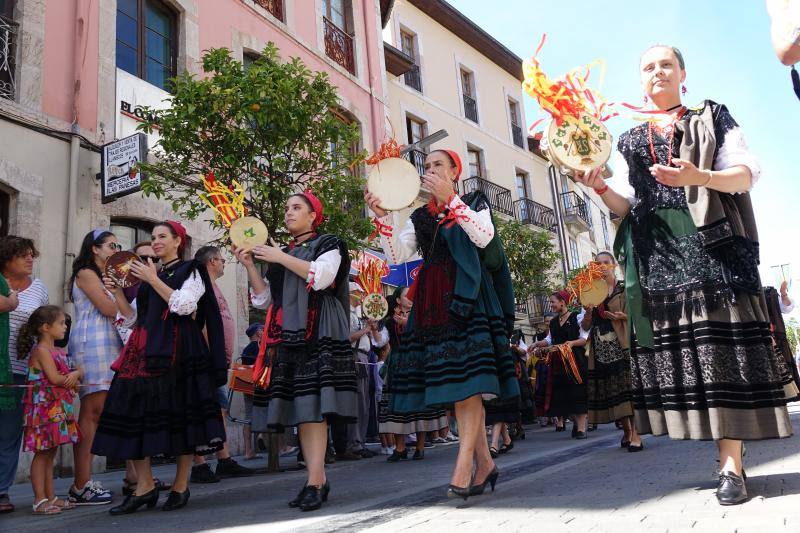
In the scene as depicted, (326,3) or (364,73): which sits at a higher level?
(326,3)

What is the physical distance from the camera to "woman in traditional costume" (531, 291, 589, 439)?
29.2 feet

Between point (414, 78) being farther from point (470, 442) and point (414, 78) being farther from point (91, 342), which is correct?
point (470, 442)

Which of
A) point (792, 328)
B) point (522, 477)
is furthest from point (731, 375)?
point (792, 328)

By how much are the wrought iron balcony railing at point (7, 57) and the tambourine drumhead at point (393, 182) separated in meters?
6.66

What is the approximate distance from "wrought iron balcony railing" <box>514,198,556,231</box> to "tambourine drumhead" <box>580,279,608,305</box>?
17.0 m

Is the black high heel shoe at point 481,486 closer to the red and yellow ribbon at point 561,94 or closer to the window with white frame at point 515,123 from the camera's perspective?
the red and yellow ribbon at point 561,94

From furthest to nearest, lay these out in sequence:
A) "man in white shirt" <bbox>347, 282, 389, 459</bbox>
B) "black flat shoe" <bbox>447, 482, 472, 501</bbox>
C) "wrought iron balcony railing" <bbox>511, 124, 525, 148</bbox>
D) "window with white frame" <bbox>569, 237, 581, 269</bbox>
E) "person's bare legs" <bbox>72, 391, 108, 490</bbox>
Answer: "window with white frame" <bbox>569, 237, 581, 269</bbox> → "wrought iron balcony railing" <bbox>511, 124, 525, 148</bbox> → "man in white shirt" <bbox>347, 282, 389, 459</bbox> → "person's bare legs" <bbox>72, 391, 108, 490</bbox> → "black flat shoe" <bbox>447, 482, 472, 501</bbox>

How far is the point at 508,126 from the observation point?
25.0 metres

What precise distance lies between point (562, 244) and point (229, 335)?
21988mm

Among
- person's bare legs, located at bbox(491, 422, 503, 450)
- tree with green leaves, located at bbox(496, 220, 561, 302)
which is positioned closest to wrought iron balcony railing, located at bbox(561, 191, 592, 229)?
tree with green leaves, located at bbox(496, 220, 561, 302)

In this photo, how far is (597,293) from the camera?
704cm

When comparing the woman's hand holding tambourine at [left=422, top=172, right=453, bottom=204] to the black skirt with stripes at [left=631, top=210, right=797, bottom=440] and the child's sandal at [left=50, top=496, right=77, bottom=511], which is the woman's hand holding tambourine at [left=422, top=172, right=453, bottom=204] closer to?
the black skirt with stripes at [left=631, top=210, right=797, bottom=440]

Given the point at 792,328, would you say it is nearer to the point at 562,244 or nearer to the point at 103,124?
the point at 562,244

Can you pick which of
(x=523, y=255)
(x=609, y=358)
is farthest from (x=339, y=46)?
(x=609, y=358)
